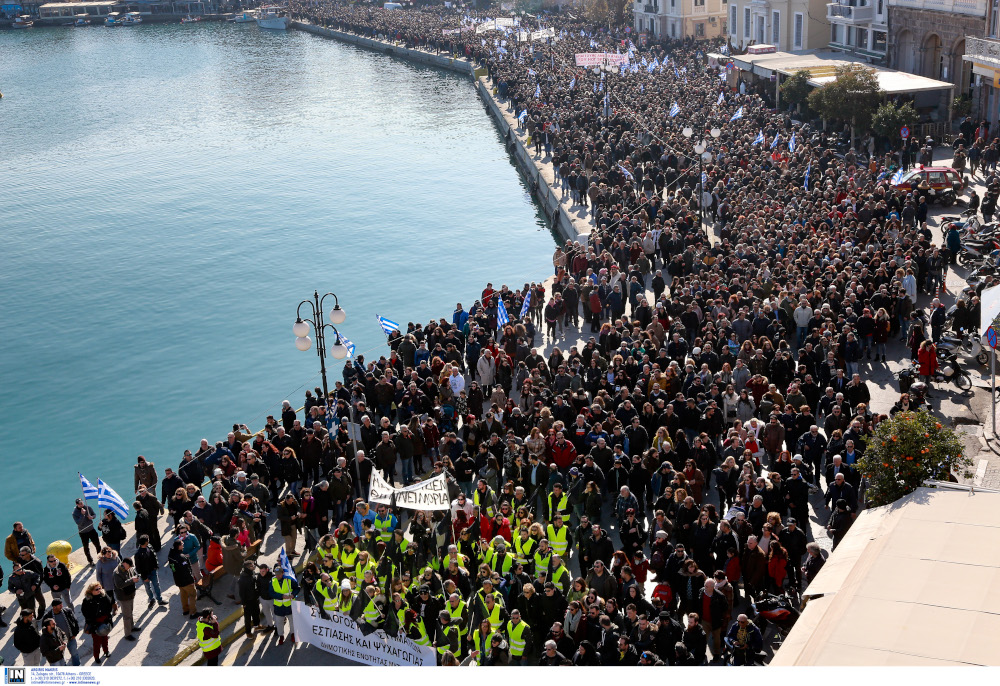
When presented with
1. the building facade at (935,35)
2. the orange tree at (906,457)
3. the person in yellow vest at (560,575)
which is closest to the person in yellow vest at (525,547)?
the person in yellow vest at (560,575)

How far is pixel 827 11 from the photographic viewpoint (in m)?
58.8

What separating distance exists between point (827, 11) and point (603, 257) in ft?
132

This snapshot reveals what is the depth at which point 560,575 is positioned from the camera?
13.1 meters

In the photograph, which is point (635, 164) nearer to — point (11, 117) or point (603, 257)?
point (603, 257)

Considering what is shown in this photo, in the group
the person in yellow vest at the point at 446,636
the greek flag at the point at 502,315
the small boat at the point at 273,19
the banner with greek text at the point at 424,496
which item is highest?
the small boat at the point at 273,19

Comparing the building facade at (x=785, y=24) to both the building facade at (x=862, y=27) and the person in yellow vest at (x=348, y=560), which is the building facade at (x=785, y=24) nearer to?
the building facade at (x=862, y=27)

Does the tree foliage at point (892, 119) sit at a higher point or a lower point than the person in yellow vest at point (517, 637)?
higher

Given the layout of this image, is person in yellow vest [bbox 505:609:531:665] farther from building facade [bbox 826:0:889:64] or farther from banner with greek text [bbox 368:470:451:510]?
building facade [bbox 826:0:889:64]

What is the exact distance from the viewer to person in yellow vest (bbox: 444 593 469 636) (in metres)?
12.5

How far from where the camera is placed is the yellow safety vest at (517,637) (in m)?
12.3

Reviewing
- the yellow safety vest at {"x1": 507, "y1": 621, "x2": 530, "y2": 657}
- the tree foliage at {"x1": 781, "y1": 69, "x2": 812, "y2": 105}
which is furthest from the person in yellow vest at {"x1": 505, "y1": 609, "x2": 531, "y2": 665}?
the tree foliage at {"x1": 781, "y1": 69, "x2": 812, "y2": 105}

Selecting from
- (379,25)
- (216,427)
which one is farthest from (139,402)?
(379,25)

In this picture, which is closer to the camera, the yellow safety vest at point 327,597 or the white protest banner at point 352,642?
the white protest banner at point 352,642

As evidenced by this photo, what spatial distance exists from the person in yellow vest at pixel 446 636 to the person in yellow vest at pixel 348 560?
170 centimetres
